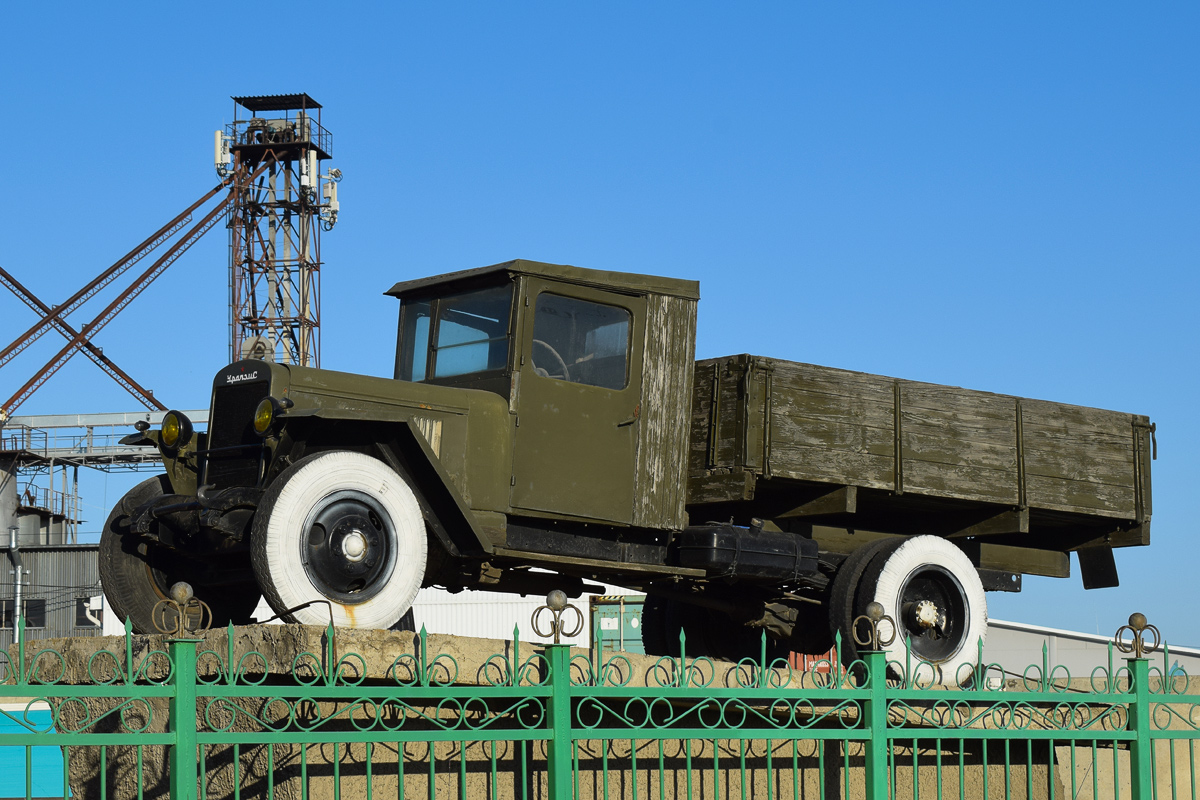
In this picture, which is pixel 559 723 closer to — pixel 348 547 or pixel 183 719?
pixel 183 719

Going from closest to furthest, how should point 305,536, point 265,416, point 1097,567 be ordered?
point 305,536, point 265,416, point 1097,567

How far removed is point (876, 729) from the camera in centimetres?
529

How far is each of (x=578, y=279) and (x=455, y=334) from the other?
84 cm

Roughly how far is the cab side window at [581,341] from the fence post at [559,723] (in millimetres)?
3077

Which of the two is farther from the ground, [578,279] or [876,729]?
[578,279]

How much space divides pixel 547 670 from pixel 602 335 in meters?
3.34

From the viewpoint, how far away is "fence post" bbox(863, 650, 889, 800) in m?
5.28

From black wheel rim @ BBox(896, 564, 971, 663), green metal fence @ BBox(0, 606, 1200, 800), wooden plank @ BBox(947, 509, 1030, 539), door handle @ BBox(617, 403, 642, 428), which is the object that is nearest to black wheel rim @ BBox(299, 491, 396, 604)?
green metal fence @ BBox(0, 606, 1200, 800)

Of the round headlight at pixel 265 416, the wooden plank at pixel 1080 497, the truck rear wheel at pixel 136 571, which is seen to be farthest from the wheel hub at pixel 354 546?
the wooden plank at pixel 1080 497

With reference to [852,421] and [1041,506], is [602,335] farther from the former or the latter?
[1041,506]

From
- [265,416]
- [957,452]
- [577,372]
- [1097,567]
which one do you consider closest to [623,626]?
[1097,567]

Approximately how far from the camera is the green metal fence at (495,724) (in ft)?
13.6

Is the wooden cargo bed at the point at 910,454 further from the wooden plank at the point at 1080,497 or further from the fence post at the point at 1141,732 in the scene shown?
the fence post at the point at 1141,732

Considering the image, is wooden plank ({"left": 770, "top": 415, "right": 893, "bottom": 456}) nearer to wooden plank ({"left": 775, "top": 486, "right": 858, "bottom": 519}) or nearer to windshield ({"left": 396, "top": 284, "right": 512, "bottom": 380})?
wooden plank ({"left": 775, "top": 486, "right": 858, "bottom": 519})
